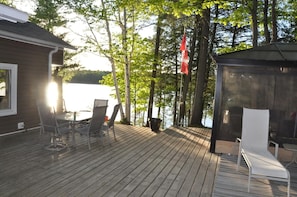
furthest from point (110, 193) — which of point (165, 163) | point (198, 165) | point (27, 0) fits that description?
point (27, 0)

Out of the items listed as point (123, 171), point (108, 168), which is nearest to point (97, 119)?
point (108, 168)

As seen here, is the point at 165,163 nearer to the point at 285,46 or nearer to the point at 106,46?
the point at 285,46

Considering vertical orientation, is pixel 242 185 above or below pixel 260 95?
below

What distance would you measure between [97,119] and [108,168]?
60.8 inches

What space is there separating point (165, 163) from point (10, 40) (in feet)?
15.8

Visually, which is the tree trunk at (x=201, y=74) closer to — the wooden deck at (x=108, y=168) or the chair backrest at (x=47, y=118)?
the wooden deck at (x=108, y=168)

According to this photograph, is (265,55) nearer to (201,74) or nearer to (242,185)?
(242,185)

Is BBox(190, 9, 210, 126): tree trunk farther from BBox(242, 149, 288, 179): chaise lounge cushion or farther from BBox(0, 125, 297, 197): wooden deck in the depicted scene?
BBox(242, 149, 288, 179): chaise lounge cushion

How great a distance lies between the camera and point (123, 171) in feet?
15.3

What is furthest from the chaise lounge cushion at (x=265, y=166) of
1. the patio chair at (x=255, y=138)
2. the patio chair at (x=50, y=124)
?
the patio chair at (x=50, y=124)

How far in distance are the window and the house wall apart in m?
0.15

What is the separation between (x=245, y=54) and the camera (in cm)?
617

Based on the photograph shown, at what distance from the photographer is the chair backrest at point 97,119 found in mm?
5894

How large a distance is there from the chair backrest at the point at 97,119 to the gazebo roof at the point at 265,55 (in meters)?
2.79
